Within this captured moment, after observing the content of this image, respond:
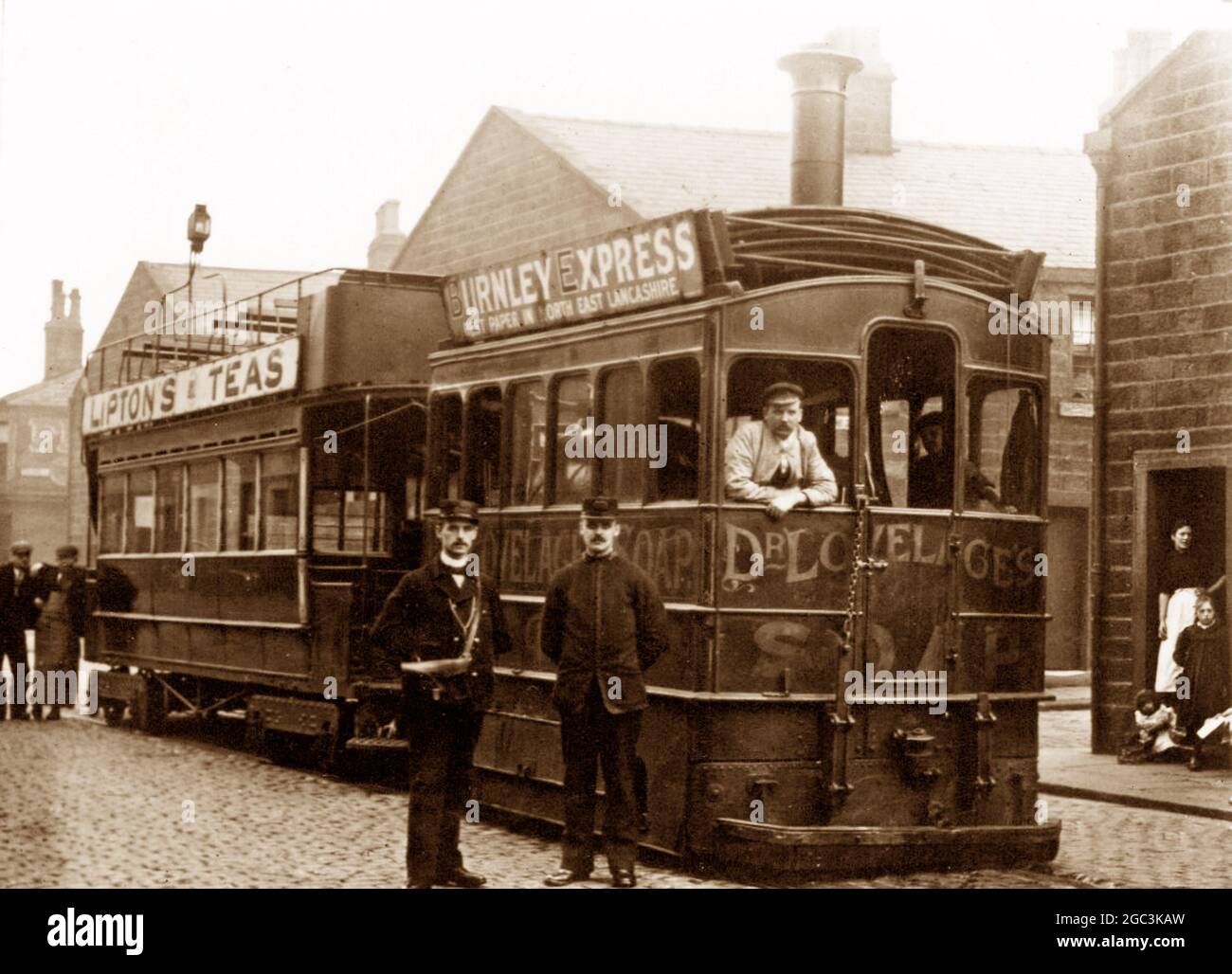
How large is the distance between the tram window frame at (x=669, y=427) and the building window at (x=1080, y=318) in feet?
55.3

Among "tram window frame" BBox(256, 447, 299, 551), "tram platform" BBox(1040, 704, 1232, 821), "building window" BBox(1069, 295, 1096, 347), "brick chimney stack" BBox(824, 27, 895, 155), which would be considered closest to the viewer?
"tram platform" BBox(1040, 704, 1232, 821)

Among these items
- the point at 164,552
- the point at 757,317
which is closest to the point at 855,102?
the point at 164,552

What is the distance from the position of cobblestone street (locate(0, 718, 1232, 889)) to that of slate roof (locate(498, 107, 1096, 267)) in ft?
38.5

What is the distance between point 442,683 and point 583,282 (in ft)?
9.38

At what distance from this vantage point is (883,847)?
987 centimetres

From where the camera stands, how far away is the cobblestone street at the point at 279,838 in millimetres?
9883

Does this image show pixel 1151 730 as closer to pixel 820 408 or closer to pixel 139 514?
pixel 820 408

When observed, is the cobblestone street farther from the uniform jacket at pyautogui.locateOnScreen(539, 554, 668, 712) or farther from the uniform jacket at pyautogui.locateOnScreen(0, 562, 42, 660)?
the uniform jacket at pyautogui.locateOnScreen(0, 562, 42, 660)

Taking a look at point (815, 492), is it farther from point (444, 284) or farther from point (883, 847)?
point (444, 284)

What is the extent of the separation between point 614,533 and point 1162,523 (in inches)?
317

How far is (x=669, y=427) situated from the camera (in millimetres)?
10594

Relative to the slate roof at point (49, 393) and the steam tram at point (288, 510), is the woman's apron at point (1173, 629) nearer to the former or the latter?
the steam tram at point (288, 510)

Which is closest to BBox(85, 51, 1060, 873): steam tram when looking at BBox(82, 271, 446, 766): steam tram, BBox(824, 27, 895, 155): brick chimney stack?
BBox(82, 271, 446, 766): steam tram

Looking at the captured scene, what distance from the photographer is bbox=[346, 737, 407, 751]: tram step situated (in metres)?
13.5
